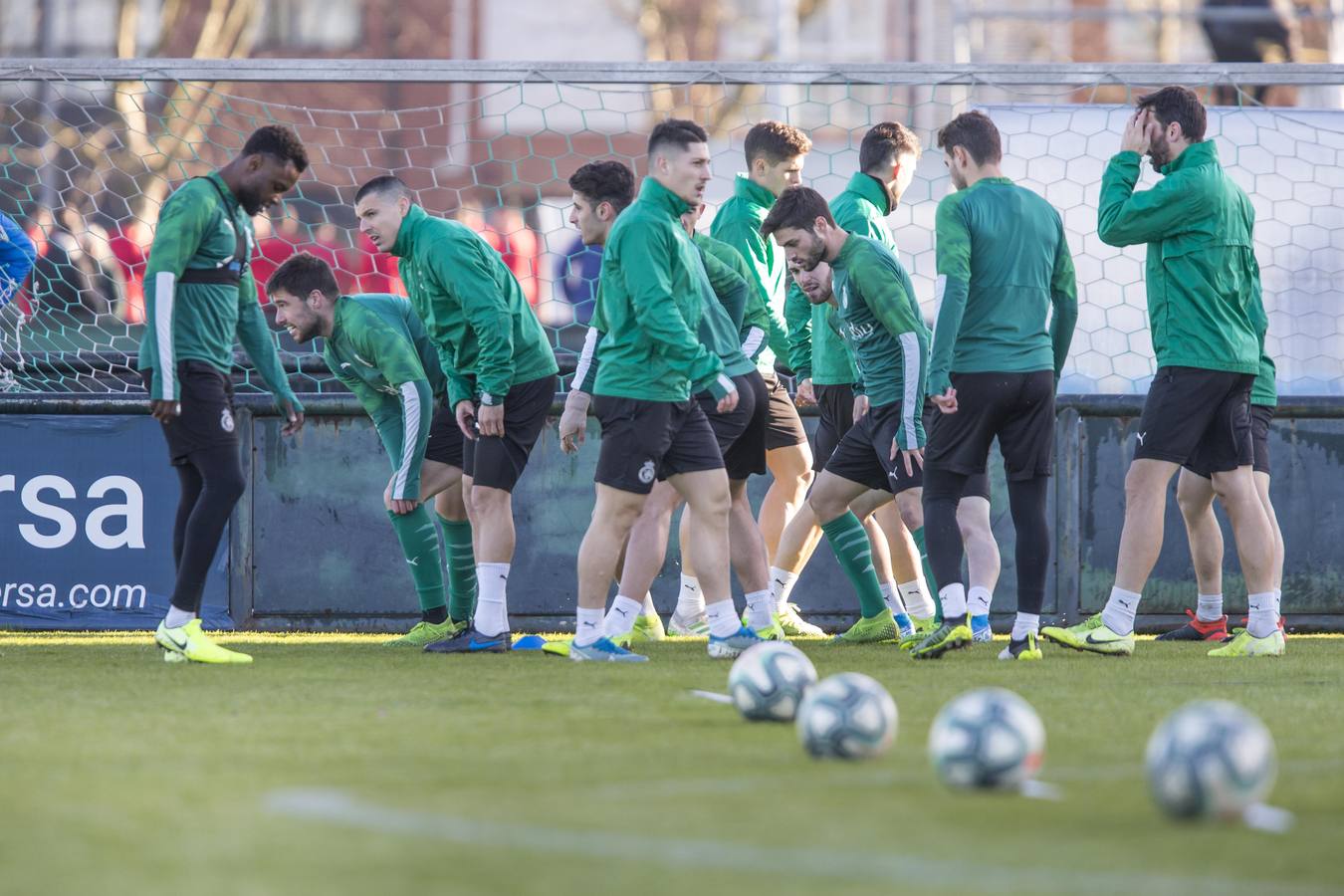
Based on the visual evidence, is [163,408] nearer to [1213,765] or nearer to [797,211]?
[797,211]

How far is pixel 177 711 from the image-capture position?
540cm

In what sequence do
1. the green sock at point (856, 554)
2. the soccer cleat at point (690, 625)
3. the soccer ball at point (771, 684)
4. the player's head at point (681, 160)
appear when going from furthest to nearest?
1. the soccer cleat at point (690, 625)
2. the green sock at point (856, 554)
3. the player's head at point (681, 160)
4. the soccer ball at point (771, 684)

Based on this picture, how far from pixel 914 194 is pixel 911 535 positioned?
3.74 meters

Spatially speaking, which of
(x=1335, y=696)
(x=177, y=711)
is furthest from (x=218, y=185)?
(x=1335, y=696)

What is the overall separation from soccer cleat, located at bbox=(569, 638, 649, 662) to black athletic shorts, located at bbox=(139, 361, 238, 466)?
1.67 metres

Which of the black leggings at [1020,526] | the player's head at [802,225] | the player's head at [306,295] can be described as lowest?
the black leggings at [1020,526]

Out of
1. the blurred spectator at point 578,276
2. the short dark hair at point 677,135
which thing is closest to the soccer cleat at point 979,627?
the short dark hair at point 677,135

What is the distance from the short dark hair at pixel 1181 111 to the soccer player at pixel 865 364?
4.02 feet

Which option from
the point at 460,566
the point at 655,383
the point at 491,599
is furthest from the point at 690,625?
the point at 655,383

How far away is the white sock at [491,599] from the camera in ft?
24.8

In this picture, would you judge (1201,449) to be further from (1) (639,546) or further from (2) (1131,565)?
(1) (639,546)

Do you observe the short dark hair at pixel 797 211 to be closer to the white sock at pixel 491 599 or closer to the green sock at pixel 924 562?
the green sock at pixel 924 562

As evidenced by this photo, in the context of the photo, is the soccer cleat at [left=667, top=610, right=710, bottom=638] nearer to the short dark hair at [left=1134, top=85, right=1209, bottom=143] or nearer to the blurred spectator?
the blurred spectator

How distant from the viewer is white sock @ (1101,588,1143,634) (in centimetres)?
737
